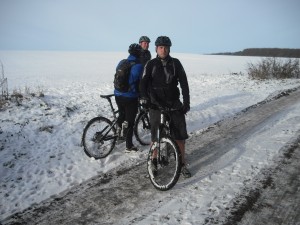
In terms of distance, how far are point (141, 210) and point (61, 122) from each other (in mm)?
5467

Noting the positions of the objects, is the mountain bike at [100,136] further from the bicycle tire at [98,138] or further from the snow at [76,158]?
the snow at [76,158]

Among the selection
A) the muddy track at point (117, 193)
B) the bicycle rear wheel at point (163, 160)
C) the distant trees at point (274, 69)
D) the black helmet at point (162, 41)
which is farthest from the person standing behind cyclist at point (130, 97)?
the distant trees at point (274, 69)

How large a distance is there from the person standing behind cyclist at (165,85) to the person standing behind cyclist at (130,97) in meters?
1.09

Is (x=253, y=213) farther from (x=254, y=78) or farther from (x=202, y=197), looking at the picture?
(x=254, y=78)

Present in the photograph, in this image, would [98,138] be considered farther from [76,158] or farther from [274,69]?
[274,69]

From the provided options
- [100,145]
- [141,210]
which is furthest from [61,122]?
[141,210]

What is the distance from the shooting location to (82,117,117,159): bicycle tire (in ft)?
22.0

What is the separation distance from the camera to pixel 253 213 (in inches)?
170

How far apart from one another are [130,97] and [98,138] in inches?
45.3

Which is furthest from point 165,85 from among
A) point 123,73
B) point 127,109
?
point 127,109

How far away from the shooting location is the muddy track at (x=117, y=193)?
442 centimetres

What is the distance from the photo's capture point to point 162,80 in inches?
209

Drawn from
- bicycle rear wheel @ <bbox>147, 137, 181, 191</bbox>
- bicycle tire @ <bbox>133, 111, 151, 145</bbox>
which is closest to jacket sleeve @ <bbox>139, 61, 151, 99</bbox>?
bicycle rear wheel @ <bbox>147, 137, 181, 191</bbox>

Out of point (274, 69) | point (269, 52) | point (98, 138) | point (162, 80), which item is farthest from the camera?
point (269, 52)
